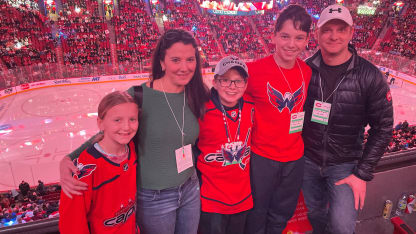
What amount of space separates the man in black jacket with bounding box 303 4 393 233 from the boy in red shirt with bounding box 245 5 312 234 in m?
0.13

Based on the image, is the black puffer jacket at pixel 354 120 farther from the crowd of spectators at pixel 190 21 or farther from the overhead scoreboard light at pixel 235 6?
the overhead scoreboard light at pixel 235 6

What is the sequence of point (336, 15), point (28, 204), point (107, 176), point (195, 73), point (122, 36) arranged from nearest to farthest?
point (107, 176)
point (195, 73)
point (336, 15)
point (28, 204)
point (122, 36)

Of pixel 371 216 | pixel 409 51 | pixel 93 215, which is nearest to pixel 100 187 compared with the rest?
pixel 93 215

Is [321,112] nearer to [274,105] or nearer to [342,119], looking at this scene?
[342,119]

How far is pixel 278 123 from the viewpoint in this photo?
220 cm

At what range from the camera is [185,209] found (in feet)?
6.43

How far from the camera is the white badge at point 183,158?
1.85 m

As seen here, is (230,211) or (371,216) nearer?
(230,211)

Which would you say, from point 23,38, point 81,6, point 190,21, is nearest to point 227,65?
point 23,38

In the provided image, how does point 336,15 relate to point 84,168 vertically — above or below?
above

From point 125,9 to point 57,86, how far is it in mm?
11291

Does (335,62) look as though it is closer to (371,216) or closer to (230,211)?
(230,211)

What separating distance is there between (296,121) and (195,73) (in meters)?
0.92

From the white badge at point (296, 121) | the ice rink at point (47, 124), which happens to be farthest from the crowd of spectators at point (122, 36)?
the white badge at point (296, 121)
